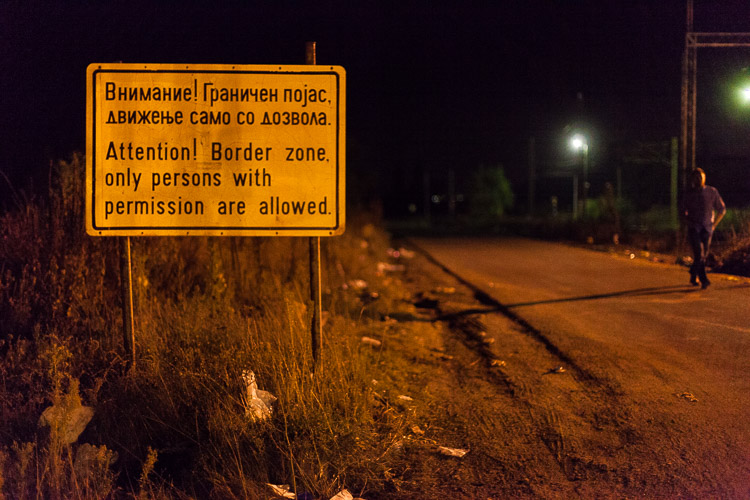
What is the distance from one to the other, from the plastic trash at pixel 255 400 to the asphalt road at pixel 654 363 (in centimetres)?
216

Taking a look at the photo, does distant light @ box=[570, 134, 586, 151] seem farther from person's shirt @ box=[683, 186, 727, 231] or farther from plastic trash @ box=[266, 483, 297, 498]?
plastic trash @ box=[266, 483, 297, 498]

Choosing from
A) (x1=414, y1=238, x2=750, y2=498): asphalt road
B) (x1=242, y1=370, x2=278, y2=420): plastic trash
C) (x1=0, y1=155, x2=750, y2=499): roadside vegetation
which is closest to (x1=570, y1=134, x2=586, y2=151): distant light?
(x1=414, y1=238, x2=750, y2=498): asphalt road

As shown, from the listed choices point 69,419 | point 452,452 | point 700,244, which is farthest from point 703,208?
point 69,419

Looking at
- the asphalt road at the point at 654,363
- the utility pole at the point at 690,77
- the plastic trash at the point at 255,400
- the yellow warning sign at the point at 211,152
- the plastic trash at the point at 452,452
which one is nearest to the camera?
the asphalt road at the point at 654,363

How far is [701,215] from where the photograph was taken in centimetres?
1128

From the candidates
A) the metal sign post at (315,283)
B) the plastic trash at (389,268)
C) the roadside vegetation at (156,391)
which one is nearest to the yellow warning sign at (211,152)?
the metal sign post at (315,283)

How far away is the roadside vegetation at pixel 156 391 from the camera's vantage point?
416 cm

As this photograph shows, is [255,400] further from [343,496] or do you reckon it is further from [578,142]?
[578,142]

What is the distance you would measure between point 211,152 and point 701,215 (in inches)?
346

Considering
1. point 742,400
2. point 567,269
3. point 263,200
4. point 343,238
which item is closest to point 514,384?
point 742,400

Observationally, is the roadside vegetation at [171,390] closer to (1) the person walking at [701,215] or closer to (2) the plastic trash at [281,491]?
(2) the plastic trash at [281,491]

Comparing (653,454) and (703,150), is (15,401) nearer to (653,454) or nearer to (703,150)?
(653,454)

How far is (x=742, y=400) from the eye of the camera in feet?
18.3

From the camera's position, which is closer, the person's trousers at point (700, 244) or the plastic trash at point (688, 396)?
the plastic trash at point (688, 396)
